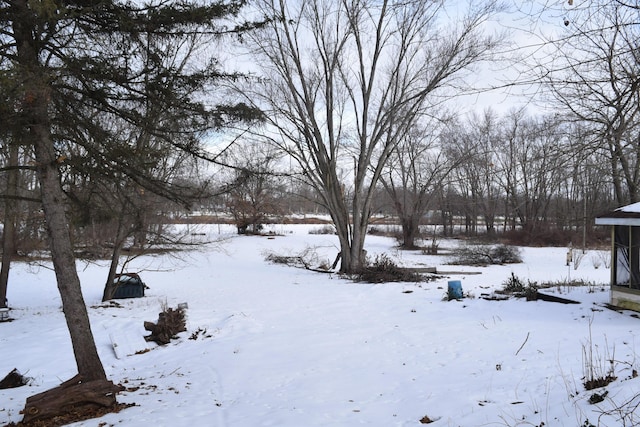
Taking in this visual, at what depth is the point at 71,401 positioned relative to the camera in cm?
517

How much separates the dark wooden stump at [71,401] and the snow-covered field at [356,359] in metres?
0.32

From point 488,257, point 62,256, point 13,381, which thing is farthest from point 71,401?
point 488,257

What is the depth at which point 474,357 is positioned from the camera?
660 cm

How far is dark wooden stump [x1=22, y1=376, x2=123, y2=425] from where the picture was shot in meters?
4.98

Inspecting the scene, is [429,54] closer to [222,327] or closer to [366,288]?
[366,288]

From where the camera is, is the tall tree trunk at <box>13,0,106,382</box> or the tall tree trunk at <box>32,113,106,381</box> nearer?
the tall tree trunk at <box>13,0,106,382</box>

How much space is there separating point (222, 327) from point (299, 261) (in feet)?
43.7

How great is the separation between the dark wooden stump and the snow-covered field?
319 millimetres

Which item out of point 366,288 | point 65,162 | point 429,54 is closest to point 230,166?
point 65,162

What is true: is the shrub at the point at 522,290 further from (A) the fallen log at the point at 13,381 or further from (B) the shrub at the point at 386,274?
(A) the fallen log at the point at 13,381

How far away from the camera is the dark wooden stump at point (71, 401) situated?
4.98 m

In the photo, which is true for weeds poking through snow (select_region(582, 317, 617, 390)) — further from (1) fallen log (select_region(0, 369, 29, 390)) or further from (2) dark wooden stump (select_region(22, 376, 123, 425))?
(1) fallen log (select_region(0, 369, 29, 390))

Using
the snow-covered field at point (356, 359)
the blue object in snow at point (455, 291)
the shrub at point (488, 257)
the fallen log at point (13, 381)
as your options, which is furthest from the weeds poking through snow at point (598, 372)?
the shrub at point (488, 257)

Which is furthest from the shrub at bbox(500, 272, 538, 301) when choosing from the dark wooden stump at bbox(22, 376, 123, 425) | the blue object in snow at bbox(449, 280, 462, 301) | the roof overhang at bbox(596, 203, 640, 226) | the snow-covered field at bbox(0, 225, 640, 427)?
the dark wooden stump at bbox(22, 376, 123, 425)
